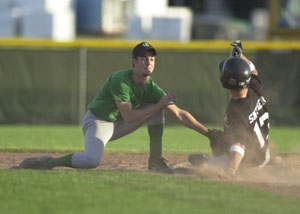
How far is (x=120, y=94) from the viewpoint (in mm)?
7145

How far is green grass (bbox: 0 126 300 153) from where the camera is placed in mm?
9930

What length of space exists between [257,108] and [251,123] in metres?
0.22

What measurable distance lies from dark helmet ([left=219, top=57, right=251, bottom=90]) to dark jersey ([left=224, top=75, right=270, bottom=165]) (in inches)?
6.8

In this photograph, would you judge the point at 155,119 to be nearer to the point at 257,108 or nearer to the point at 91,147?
the point at 91,147

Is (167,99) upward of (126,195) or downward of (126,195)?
upward

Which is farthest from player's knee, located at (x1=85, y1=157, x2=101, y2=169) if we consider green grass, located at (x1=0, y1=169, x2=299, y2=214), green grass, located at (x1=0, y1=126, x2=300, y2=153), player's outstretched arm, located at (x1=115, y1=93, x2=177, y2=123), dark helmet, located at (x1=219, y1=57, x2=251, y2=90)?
green grass, located at (x1=0, y1=126, x2=300, y2=153)

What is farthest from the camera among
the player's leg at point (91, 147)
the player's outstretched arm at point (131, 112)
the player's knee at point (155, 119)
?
the player's knee at point (155, 119)

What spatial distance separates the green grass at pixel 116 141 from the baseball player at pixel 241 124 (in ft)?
8.14

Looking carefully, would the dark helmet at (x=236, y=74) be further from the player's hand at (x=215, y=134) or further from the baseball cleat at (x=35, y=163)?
the baseball cleat at (x=35, y=163)

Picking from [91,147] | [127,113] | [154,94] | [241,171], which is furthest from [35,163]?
[241,171]

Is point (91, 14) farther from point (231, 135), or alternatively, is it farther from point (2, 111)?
point (231, 135)

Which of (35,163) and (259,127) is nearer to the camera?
(259,127)

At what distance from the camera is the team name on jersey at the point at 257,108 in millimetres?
6848

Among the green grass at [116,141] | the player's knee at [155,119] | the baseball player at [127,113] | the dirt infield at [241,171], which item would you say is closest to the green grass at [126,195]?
the dirt infield at [241,171]
